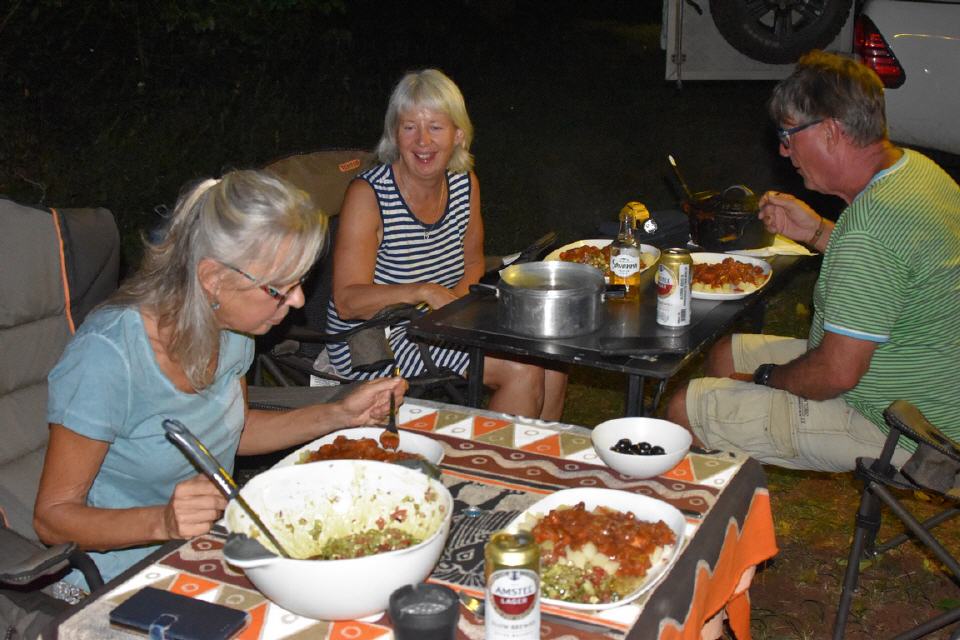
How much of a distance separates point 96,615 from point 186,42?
8367 millimetres

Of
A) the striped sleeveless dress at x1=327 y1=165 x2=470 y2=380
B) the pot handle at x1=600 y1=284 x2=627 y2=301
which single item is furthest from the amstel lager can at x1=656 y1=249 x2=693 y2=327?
the striped sleeveless dress at x1=327 y1=165 x2=470 y2=380

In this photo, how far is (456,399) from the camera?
3801 mm

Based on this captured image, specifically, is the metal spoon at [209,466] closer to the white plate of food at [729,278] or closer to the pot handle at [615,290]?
the pot handle at [615,290]

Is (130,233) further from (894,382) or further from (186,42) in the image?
(894,382)

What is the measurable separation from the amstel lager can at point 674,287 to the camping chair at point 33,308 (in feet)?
5.01

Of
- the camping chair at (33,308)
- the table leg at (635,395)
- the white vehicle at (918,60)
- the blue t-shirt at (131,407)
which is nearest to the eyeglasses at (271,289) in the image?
the blue t-shirt at (131,407)

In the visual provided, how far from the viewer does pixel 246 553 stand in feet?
5.24

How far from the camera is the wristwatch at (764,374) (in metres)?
3.30

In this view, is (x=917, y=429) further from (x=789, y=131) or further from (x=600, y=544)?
(x=600, y=544)

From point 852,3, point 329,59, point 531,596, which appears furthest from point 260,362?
point 329,59

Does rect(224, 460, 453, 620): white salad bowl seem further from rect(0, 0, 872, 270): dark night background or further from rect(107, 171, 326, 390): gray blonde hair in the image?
rect(0, 0, 872, 270): dark night background

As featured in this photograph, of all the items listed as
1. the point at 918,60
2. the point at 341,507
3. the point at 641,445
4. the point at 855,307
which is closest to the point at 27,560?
the point at 341,507

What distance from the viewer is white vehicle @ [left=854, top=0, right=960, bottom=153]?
5.87 m

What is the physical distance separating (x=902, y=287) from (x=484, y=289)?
4.09 feet
